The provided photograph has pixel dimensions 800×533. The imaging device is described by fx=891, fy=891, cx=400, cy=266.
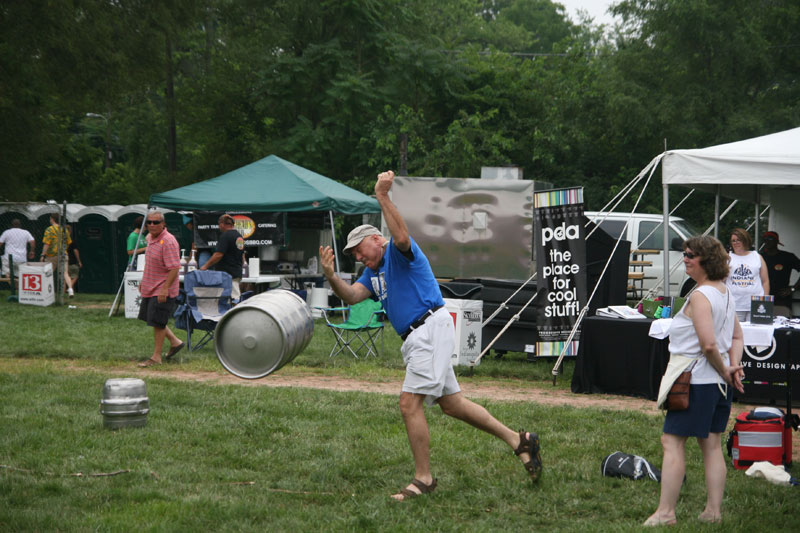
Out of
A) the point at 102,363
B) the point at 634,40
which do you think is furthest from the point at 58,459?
the point at 634,40

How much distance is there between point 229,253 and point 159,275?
2.31 metres

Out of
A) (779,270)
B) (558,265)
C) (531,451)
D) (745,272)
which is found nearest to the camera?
(531,451)

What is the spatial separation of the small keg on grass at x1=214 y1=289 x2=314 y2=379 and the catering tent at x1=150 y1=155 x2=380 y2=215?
1105cm

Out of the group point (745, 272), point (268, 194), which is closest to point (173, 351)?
point (268, 194)

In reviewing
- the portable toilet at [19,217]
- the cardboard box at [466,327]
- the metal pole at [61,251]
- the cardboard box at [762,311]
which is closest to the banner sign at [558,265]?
the cardboard box at [466,327]

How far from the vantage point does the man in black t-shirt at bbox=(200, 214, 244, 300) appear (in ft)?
40.8

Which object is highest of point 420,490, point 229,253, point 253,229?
point 253,229

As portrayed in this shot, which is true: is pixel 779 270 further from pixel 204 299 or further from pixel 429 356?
pixel 429 356

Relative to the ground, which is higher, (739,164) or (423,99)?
(423,99)

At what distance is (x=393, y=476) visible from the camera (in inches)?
229

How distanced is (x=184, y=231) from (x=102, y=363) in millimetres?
12597

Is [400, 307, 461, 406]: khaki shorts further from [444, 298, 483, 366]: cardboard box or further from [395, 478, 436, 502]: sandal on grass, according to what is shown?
[444, 298, 483, 366]: cardboard box

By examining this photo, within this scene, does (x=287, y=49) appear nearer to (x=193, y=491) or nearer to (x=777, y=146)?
(x=777, y=146)

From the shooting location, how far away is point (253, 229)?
16.8 meters
